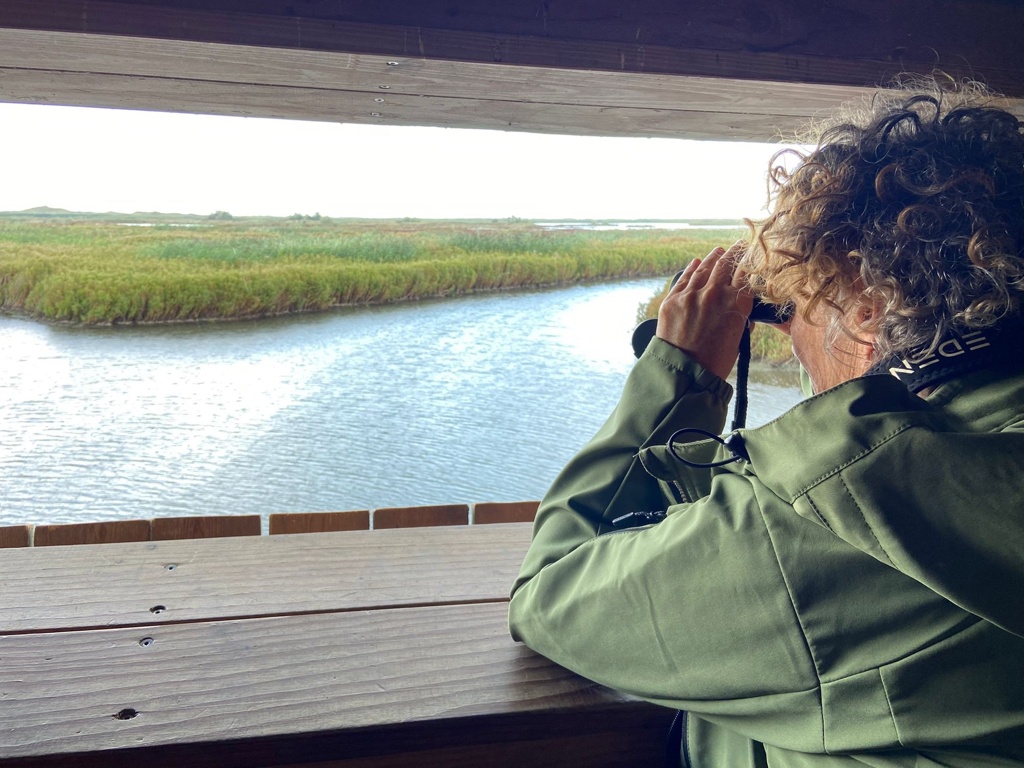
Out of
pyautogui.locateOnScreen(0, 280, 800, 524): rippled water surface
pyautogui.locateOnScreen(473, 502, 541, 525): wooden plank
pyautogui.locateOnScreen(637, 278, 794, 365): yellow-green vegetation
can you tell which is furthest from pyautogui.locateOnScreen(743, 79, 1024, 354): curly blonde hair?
pyautogui.locateOnScreen(637, 278, 794, 365): yellow-green vegetation

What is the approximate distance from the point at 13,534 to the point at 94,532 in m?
0.13

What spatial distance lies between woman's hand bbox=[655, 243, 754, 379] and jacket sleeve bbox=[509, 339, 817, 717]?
0.07ft

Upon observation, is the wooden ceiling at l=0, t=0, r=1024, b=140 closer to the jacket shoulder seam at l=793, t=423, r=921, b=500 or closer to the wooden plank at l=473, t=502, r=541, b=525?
the wooden plank at l=473, t=502, r=541, b=525

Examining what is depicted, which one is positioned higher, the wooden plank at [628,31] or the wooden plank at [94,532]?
the wooden plank at [628,31]

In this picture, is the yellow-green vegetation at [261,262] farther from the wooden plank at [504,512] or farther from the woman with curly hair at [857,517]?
the woman with curly hair at [857,517]

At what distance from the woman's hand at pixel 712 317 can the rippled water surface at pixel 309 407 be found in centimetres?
73

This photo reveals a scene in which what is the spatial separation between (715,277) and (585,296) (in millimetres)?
920

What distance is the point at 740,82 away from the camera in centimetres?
129

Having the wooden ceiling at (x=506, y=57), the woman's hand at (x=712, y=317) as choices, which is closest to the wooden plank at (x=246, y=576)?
the woman's hand at (x=712, y=317)

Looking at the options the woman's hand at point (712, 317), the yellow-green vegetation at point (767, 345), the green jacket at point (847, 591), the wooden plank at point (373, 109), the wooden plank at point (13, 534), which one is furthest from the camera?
the yellow-green vegetation at point (767, 345)

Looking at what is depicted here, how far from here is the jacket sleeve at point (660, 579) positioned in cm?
70

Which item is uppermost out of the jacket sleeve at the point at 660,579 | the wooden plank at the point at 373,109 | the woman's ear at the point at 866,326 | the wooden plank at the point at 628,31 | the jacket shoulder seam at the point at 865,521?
the wooden plank at the point at 628,31

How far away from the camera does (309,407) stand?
1589 mm

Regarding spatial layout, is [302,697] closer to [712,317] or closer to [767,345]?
[712,317]
